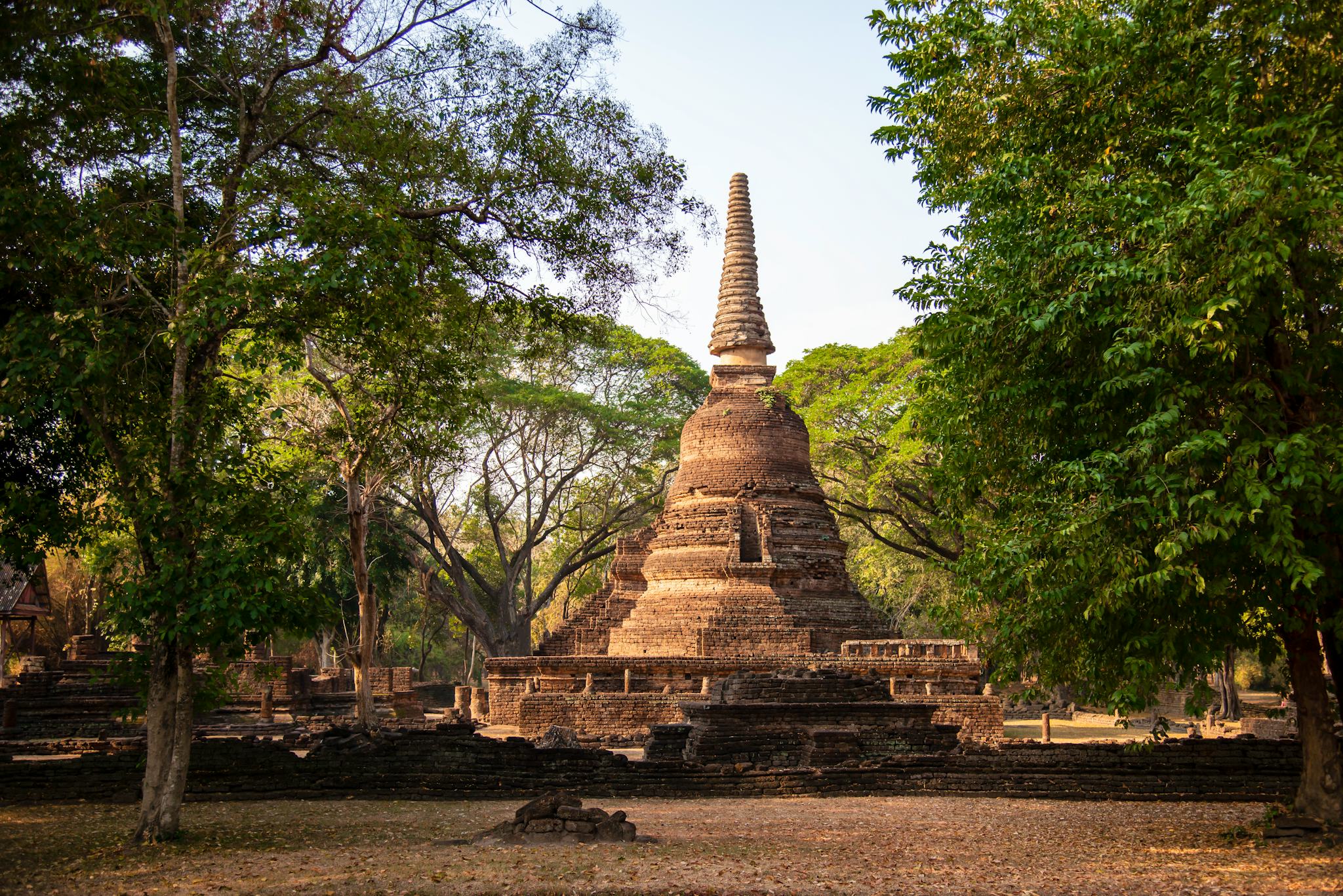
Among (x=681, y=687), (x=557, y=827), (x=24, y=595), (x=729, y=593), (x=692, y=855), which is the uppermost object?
(x=729, y=593)

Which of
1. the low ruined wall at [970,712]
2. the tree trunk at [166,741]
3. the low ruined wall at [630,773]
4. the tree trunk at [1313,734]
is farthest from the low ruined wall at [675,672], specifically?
the tree trunk at [166,741]

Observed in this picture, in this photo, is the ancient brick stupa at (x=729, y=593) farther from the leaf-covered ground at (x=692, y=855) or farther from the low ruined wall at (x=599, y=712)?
the leaf-covered ground at (x=692, y=855)

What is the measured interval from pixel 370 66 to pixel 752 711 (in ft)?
35.3

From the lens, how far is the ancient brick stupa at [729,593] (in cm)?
2308

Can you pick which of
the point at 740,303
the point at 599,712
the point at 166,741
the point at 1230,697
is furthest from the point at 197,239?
the point at 1230,697

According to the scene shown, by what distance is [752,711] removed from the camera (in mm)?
17688

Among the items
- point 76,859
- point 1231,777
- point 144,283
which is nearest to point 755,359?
point 1231,777

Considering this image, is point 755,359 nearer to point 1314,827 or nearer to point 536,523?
point 536,523

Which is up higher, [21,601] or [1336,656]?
[21,601]

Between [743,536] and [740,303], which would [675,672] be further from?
[740,303]

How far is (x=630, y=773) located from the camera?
14.9 meters

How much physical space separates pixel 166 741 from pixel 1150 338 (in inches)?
362

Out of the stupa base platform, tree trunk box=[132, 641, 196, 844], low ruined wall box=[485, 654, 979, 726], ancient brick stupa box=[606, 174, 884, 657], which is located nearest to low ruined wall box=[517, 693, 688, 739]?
the stupa base platform

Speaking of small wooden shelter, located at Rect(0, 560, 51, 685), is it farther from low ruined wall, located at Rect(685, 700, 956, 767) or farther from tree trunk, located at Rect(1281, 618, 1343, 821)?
tree trunk, located at Rect(1281, 618, 1343, 821)
